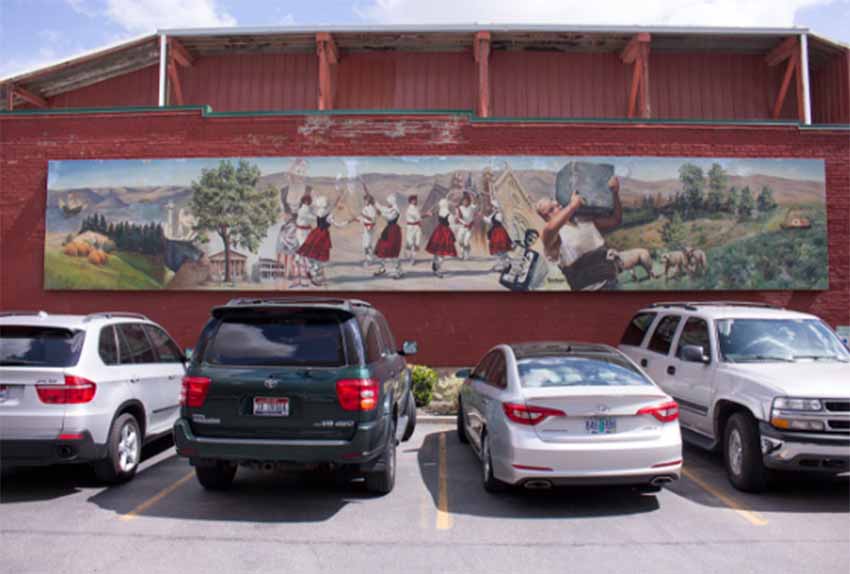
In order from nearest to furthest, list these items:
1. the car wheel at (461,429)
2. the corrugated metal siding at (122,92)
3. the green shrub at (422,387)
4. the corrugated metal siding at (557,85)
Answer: the car wheel at (461,429) → the green shrub at (422,387) → the corrugated metal siding at (557,85) → the corrugated metal siding at (122,92)

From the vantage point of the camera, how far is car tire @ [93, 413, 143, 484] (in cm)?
684

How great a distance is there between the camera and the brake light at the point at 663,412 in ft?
20.4

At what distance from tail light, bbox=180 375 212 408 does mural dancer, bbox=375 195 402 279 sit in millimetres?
8292

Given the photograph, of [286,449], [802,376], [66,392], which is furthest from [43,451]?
[802,376]

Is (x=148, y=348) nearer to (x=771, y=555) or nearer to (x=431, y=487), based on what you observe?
(x=431, y=487)

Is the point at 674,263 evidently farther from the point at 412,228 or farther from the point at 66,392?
the point at 66,392

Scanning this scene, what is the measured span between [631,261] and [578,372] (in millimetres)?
8042

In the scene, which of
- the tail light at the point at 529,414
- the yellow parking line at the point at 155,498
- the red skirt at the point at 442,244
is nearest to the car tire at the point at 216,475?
the yellow parking line at the point at 155,498

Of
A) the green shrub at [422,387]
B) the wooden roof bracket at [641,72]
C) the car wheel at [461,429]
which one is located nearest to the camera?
the car wheel at [461,429]

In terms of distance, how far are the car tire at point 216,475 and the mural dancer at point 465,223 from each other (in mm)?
8142

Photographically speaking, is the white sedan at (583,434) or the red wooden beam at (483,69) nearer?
the white sedan at (583,434)

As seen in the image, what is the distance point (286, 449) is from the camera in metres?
5.95

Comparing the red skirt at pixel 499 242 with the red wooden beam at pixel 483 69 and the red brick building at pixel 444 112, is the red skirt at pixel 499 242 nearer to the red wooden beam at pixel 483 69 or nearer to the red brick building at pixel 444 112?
the red brick building at pixel 444 112

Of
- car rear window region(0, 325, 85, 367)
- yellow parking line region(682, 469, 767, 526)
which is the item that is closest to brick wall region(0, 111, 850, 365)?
yellow parking line region(682, 469, 767, 526)
